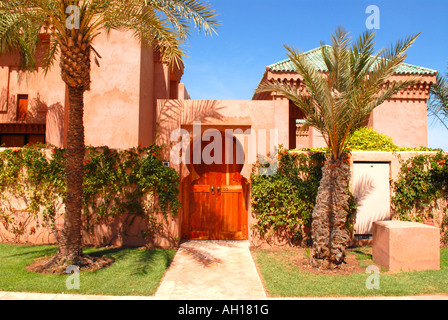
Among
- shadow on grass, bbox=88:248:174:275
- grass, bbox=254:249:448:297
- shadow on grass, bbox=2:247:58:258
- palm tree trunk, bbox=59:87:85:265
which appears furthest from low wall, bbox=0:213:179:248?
grass, bbox=254:249:448:297

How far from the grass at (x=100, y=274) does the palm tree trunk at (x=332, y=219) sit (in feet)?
11.4

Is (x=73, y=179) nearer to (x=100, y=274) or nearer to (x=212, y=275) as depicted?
(x=100, y=274)

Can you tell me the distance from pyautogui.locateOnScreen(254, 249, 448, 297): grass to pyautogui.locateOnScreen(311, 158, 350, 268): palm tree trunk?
1.70ft

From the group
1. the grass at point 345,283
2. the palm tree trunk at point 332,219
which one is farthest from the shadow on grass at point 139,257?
the palm tree trunk at point 332,219

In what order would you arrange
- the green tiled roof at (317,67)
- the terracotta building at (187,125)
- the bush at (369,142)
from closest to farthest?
the terracotta building at (187,125) → the bush at (369,142) → the green tiled roof at (317,67)

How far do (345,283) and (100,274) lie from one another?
4.76 metres

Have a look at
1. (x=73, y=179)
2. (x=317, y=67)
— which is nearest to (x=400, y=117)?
(x=317, y=67)

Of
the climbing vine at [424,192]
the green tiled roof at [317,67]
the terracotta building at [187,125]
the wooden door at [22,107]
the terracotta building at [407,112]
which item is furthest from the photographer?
the wooden door at [22,107]

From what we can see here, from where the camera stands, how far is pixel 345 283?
5.96m

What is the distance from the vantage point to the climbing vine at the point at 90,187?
8.58m

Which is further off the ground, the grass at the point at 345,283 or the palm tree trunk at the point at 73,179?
the palm tree trunk at the point at 73,179

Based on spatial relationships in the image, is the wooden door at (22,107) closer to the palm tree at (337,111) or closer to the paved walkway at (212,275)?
the paved walkway at (212,275)

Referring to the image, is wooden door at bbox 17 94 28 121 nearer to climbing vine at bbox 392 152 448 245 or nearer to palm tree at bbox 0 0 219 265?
palm tree at bbox 0 0 219 265
